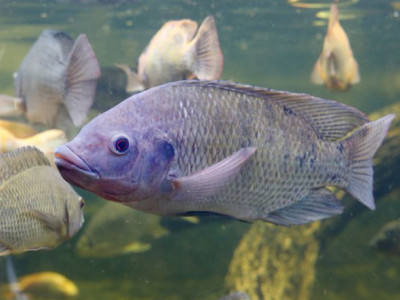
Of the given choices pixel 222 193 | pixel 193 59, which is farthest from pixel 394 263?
pixel 222 193

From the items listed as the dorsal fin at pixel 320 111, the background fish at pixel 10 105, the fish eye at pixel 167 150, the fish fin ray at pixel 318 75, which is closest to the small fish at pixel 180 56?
the background fish at pixel 10 105

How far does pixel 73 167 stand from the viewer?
5.84ft

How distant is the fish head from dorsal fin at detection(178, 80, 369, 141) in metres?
0.54

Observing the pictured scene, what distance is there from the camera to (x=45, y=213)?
2.43 metres

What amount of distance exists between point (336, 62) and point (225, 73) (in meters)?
19.1

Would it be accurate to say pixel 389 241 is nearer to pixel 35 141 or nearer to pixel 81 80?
pixel 81 80

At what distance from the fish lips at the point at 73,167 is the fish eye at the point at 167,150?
0.98 feet

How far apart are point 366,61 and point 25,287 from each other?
22.7 m

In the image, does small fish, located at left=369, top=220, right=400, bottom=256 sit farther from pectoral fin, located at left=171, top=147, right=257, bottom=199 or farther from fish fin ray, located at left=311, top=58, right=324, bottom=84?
pectoral fin, located at left=171, top=147, right=257, bottom=199

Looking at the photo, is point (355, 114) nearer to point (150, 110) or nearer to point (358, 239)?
point (150, 110)

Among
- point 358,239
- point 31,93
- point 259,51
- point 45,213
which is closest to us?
point 45,213

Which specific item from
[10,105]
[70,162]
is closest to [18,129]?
[10,105]

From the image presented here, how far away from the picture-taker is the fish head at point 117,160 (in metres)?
1.81

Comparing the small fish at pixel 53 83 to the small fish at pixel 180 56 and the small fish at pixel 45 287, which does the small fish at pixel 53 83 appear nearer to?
the small fish at pixel 180 56
